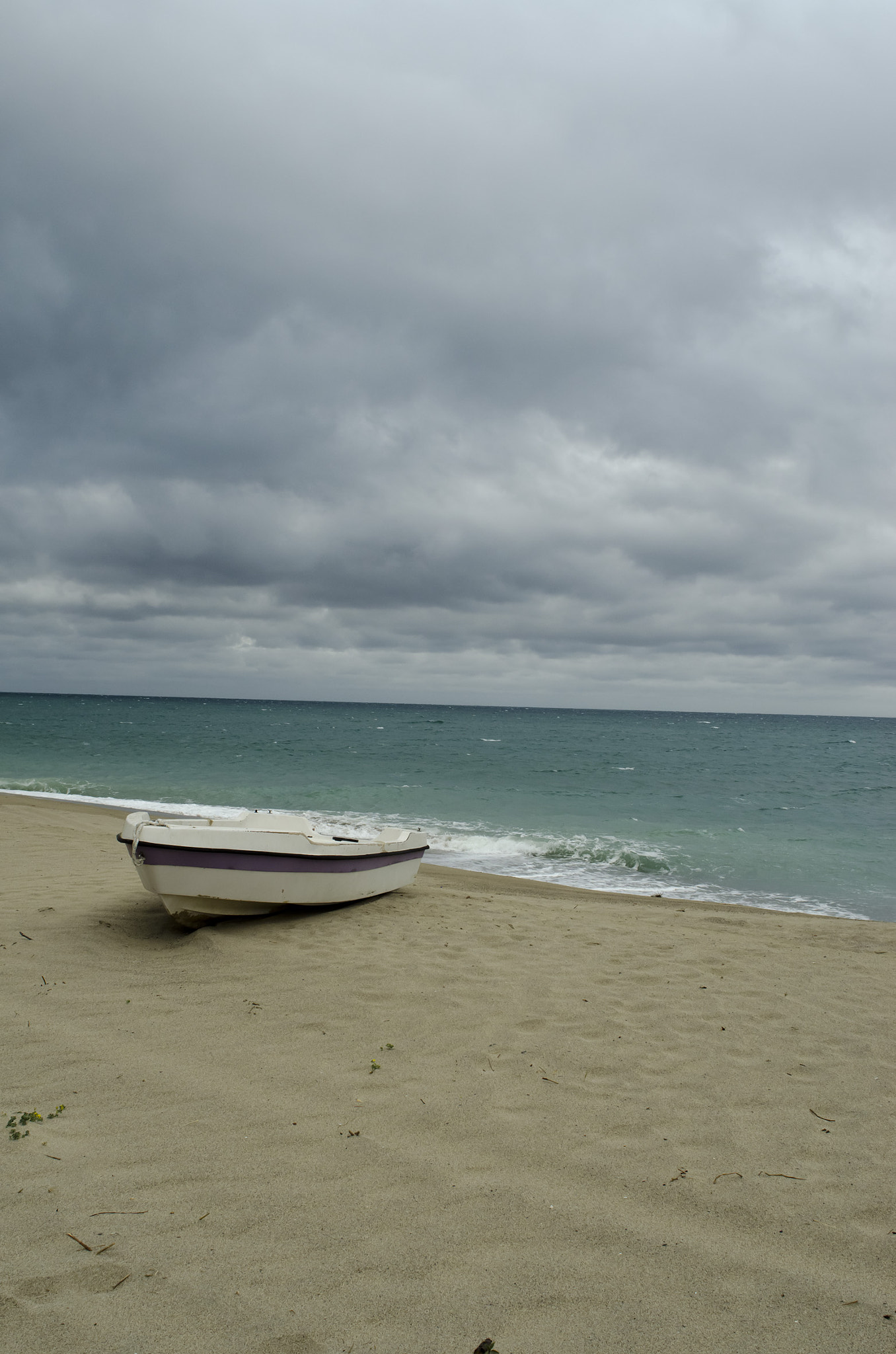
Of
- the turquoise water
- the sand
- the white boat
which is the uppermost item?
the white boat

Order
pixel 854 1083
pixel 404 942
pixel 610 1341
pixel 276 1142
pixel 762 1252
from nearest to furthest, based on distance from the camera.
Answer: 1. pixel 610 1341
2. pixel 762 1252
3. pixel 276 1142
4. pixel 854 1083
5. pixel 404 942

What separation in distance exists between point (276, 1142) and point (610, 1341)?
1842 millimetres

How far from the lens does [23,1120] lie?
379 cm

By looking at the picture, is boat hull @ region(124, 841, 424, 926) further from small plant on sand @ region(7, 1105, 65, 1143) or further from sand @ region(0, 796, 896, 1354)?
small plant on sand @ region(7, 1105, 65, 1143)

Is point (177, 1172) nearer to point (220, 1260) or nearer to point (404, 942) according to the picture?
point (220, 1260)

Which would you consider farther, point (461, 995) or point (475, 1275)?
point (461, 995)

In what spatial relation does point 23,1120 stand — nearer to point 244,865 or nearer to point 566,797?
point 244,865

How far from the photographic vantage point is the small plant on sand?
12.0ft

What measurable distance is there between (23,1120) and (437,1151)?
Result: 2.16 metres

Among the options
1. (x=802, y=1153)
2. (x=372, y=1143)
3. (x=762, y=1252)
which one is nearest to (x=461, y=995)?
(x=372, y=1143)

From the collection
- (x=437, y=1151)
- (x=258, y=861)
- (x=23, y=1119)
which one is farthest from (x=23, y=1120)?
(x=258, y=861)

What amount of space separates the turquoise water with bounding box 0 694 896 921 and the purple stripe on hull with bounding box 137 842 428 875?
6.00 metres

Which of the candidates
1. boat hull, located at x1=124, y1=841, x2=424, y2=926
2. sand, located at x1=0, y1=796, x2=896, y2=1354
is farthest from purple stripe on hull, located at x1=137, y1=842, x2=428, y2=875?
sand, located at x1=0, y1=796, x2=896, y2=1354

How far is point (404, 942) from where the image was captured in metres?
7.61
